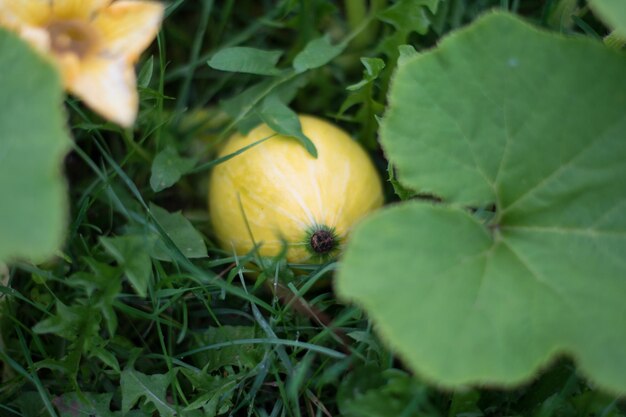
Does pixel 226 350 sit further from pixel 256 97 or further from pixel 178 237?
pixel 256 97

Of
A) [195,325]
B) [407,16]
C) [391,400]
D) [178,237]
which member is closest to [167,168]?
[178,237]

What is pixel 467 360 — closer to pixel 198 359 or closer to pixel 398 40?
pixel 198 359

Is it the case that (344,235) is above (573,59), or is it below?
below

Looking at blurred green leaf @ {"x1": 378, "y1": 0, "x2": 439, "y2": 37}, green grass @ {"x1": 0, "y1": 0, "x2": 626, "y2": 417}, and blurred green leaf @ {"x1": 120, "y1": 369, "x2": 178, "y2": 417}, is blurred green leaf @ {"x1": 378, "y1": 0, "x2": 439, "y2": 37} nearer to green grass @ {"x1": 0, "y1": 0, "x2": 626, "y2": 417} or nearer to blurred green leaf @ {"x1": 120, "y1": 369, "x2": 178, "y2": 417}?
green grass @ {"x1": 0, "y1": 0, "x2": 626, "y2": 417}

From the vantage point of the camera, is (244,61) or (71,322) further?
(244,61)

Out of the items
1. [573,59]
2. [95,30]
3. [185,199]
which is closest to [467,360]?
[573,59]

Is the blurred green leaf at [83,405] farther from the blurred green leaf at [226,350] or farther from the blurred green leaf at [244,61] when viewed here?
the blurred green leaf at [244,61]
